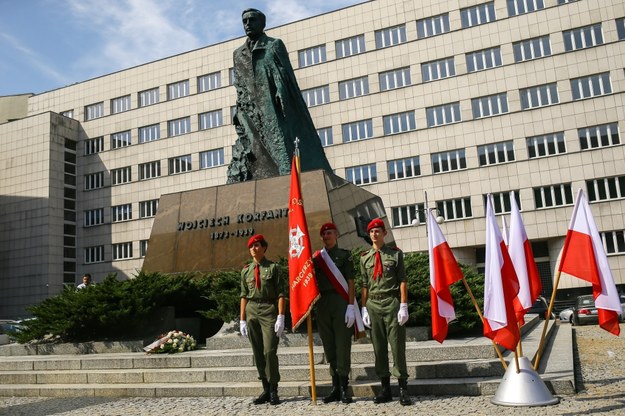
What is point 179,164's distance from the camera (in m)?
45.8

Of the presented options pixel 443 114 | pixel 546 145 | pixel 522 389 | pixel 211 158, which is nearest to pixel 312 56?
pixel 443 114

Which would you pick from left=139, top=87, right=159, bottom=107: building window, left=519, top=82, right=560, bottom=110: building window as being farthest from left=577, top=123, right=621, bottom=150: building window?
left=139, top=87, right=159, bottom=107: building window

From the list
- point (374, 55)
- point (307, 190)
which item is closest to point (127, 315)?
point (307, 190)

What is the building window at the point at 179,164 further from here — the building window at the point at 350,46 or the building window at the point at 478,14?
the building window at the point at 478,14

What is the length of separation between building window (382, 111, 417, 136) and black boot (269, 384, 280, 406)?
32945 mm

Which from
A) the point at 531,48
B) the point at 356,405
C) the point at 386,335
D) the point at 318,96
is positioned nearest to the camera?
the point at 356,405

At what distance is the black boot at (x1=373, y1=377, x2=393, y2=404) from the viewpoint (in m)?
6.19

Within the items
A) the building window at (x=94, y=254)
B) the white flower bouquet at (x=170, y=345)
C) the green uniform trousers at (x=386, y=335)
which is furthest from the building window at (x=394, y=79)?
the green uniform trousers at (x=386, y=335)

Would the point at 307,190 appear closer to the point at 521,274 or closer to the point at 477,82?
the point at 521,274

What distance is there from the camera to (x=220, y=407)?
647cm

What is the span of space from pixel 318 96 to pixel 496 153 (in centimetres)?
1338

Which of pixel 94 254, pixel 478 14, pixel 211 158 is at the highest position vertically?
pixel 478 14

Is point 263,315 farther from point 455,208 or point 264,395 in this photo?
point 455,208

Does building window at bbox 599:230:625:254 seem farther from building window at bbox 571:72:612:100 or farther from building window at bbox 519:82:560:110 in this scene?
building window at bbox 519:82:560:110
